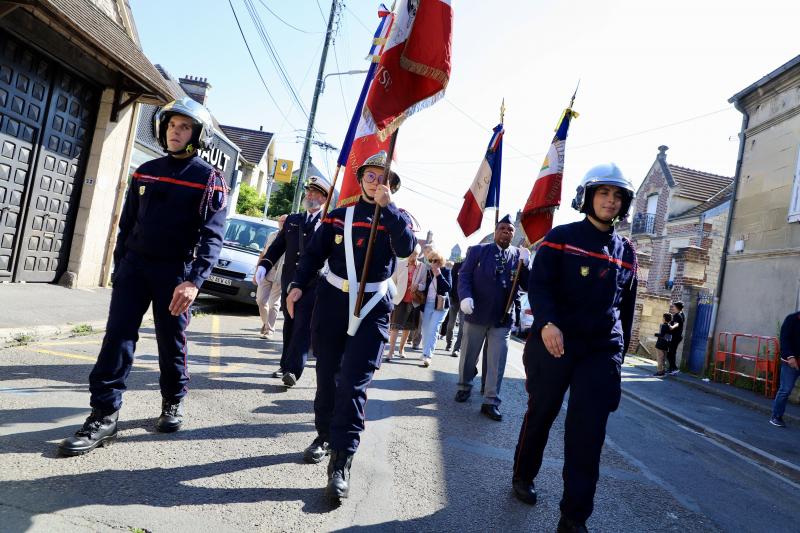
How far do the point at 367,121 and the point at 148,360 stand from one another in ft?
13.0

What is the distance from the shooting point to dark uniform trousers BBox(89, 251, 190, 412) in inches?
145

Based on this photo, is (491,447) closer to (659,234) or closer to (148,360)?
(148,360)

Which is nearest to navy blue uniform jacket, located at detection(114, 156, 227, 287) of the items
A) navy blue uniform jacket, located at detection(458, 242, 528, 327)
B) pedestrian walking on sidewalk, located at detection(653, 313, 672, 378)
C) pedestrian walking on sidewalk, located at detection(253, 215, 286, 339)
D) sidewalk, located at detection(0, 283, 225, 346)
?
sidewalk, located at detection(0, 283, 225, 346)

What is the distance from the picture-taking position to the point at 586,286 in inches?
141

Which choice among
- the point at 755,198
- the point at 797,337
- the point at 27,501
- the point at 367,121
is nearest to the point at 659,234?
the point at 755,198

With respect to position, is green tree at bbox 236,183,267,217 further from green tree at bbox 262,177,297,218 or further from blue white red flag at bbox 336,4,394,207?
blue white red flag at bbox 336,4,394,207

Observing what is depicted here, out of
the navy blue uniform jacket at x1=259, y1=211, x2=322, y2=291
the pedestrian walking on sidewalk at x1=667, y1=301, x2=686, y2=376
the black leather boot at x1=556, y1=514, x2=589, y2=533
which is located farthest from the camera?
the pedestrian walking on sidewalk at x1=667, y1=301, x2=686, y2=376

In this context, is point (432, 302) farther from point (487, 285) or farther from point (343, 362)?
point (343, 362)

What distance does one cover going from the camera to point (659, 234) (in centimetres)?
3375

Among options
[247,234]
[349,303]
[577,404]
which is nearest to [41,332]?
[349,303]

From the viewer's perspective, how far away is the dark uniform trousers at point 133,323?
369 centimetres

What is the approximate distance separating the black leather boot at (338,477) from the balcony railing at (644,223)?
113 feet

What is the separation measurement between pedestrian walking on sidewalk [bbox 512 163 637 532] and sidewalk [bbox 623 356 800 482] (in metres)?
4.27

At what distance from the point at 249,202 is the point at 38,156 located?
2899cm
